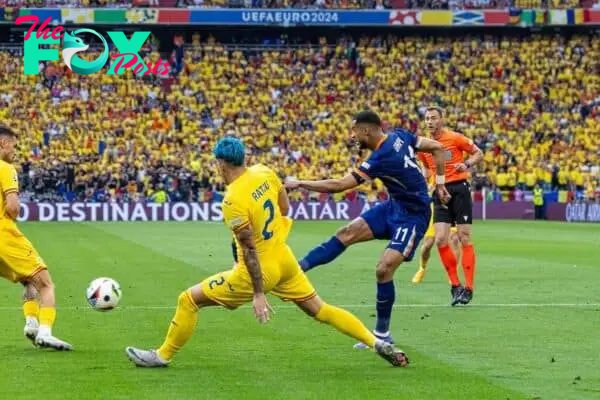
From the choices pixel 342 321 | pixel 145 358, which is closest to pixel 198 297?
pixel 145 358

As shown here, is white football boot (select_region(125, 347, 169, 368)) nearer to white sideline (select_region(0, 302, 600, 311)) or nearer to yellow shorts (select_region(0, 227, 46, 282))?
yellow shorts (select_region(0, 227, 46, 282))

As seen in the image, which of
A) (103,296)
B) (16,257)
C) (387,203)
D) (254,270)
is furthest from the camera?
(387,203)

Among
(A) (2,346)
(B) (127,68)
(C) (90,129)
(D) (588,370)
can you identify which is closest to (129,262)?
(A) (2,346)

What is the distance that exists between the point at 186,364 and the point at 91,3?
165ft

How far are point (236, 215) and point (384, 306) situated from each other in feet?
7.98

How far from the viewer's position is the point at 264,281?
9.55m

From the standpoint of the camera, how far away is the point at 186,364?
10258 millimetres

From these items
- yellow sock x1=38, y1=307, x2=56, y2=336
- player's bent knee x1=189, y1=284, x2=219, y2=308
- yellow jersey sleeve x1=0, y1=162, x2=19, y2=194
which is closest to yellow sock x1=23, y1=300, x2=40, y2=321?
yellow sock x1=38, y1=307, x2=56, y2=336

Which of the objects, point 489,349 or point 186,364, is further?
point 489,349

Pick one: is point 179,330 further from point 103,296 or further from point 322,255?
point 322,255

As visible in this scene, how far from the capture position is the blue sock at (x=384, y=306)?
→ 11.1 m

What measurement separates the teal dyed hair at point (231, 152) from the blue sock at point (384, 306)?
8.15ft

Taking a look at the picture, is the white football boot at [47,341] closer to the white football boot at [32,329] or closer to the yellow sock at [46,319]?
the yellow sock at [46,319]

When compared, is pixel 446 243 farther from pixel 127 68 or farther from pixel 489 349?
pixel 127 68
